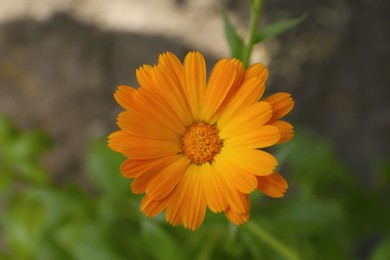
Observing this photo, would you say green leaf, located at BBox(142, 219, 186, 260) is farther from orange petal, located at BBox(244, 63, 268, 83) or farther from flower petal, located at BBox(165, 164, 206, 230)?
orange petal, located at BBox(244, 63, 268, 83)

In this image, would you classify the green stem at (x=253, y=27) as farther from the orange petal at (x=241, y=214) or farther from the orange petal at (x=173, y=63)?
the orange petal at (x=241, y=214)

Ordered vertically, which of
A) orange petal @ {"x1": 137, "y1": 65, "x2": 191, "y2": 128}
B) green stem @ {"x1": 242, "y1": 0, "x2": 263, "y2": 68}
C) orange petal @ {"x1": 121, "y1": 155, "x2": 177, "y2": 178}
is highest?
green stem @ {"x1": 242, "y1": 0, "x2": 263, "y2": 68}

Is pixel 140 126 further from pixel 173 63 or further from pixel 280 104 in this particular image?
pixel 280 104

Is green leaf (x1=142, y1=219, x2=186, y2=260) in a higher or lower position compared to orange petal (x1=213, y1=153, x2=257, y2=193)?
lower

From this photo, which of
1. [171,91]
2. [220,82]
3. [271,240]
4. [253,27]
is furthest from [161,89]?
[271,240]

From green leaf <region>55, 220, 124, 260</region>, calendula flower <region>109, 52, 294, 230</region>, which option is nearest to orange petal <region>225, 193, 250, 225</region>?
calendula flower <region>109, 52, 294, 230</region>

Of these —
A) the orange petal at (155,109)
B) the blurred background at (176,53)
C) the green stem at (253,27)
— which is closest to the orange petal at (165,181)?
the orange petal at (155,109)
